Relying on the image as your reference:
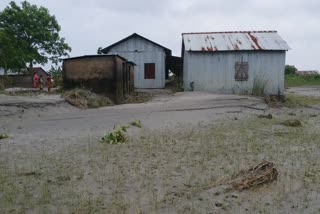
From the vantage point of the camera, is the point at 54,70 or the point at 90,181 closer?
the point at 90,181

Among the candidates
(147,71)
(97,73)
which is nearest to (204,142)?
(97,73)

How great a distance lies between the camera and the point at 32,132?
352 inches

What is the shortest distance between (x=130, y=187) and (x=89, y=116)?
730 centimetres

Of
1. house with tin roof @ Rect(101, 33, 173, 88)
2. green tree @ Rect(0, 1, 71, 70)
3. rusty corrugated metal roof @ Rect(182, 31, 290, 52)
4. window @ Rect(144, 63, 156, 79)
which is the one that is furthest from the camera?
green tree @ Rect(0, 1, 71, 70)

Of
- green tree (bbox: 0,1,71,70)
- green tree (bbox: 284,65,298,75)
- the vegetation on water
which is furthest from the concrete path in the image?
green tree (bbox: 284,65,298,75)

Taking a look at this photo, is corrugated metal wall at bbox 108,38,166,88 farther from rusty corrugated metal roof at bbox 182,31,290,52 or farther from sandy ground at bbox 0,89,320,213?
sandy ground at bbox 0,89,320,213

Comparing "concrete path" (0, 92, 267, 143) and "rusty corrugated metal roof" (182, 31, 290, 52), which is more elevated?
"rusty corrugated metal roof" (182, 31, 290, 52)

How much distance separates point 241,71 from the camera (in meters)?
21.3

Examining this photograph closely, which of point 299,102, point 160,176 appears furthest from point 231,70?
point 160,176

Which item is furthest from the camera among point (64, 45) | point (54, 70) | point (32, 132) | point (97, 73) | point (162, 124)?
point (64, 45)

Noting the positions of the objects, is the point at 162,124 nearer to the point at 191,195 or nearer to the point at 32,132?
the point at 32,132

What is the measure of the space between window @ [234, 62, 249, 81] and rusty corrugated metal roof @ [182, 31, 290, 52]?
888 mm

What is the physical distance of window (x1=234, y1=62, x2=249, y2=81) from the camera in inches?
839

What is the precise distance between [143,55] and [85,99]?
1214 centimetres
